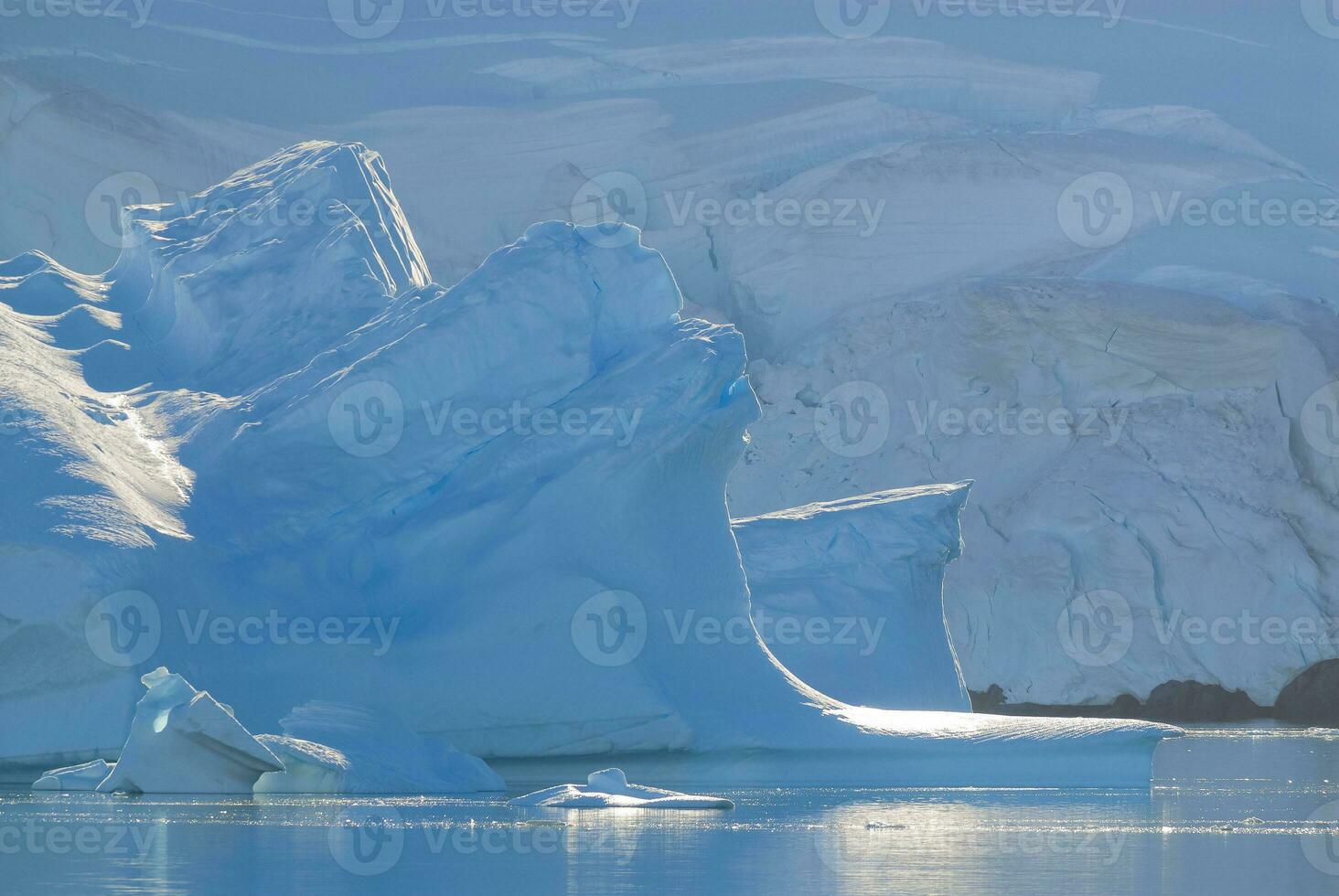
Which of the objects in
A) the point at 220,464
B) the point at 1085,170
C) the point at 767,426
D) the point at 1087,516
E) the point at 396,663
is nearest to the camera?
the point at 396,663

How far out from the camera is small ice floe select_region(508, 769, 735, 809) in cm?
762

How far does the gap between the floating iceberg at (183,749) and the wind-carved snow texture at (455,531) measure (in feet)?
1.20

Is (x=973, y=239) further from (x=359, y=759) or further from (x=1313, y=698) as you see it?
(x=359, y=759)

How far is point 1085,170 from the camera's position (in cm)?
1791

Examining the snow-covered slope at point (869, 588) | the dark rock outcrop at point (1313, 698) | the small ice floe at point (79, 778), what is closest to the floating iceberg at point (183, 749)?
the small ice floe at point (79, 778)

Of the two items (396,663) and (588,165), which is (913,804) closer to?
(396,663)

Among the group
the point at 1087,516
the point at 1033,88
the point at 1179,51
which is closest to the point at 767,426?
the point at 1087,516

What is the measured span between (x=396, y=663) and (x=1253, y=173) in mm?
12049

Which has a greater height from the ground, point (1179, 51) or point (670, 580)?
point (1179, 51)

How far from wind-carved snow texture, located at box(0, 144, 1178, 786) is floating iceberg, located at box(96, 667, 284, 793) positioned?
1.20 ft

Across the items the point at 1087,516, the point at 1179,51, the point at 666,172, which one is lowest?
the point at 1087,516

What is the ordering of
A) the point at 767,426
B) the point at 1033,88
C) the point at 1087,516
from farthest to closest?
1. the point at 1033,88
2. the point at 767,426
3. the point at 1087,516

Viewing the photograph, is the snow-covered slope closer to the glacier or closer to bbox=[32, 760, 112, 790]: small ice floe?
the glacier

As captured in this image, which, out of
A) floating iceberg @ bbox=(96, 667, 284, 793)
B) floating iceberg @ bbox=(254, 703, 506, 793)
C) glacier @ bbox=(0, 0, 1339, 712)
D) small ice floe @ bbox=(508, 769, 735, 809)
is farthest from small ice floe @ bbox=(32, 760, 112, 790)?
glacier @ bbox=(0, 0, 1339, 712)
